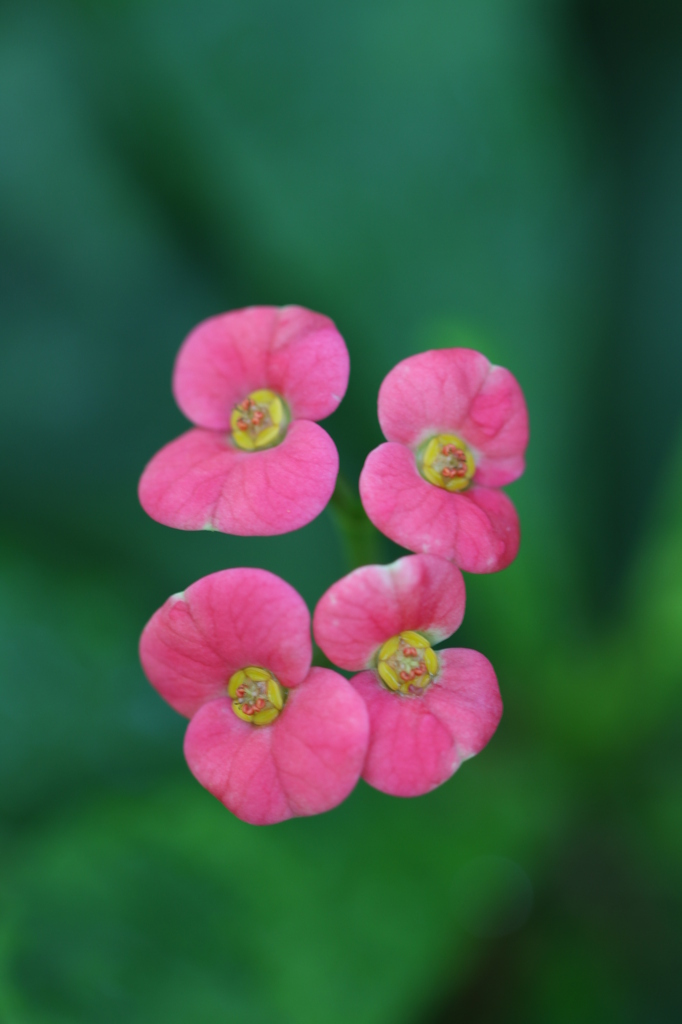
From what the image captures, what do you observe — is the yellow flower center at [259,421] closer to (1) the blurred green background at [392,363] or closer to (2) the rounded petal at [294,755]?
(2) the rounded petal at [294,755]

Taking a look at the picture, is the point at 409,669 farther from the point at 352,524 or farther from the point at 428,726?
the point at 352,524

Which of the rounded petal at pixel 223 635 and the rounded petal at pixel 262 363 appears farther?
the rounded petal at pixel 262 363

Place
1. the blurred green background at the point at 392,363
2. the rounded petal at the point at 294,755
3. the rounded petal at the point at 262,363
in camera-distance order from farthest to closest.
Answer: the blurred green background at the point at 392,363
the rounded petal at the point at 262,363
the rounded petal at the point at 294,755

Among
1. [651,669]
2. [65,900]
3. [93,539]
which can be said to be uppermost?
[651,669]

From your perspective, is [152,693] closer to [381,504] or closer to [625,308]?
[381,504]

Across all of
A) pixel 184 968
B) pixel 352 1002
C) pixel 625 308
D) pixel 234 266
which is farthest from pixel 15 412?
pixel 625 308

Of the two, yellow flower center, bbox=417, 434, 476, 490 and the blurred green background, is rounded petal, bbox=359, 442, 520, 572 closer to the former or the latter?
yellow flower center, bbox=417, 434, 476, 490

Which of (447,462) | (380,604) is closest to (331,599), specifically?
(380,604)

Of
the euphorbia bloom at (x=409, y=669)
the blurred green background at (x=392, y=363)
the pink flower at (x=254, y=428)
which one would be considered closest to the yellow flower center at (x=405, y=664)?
the euphorbia bloom at (x=409, y=669)
